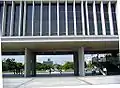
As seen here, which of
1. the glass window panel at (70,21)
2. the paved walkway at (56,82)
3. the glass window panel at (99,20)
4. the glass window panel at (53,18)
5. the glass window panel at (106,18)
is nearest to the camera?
the paved walkway at (56,82)

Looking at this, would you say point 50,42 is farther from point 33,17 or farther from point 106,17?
point 106,17

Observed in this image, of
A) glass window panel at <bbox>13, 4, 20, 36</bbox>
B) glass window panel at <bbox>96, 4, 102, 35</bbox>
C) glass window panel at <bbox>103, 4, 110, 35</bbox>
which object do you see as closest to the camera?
glass window panel at <bbox>13, 4, 20, 36</bbox>

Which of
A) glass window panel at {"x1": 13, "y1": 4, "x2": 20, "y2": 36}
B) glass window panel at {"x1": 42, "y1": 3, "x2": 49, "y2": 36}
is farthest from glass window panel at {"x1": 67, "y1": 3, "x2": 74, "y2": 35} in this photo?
glass window panel at {"x1": 13, "y1": 4, "x2": 20, "y2": 36}

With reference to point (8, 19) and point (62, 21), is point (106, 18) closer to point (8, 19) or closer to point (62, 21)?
point (62, 21)

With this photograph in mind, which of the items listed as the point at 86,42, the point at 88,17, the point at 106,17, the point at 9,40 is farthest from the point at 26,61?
the point at 106,17

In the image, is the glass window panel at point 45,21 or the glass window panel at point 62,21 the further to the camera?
the glass window panel at point 62,21

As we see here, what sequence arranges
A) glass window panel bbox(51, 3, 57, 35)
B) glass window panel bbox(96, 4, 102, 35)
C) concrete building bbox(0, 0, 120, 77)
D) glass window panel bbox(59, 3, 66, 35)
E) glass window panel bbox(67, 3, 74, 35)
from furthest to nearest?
glass window panel bbox(96, 4, 102, 35), glass window panel bbox(67, 3, 74, 35), glass window panel bbox(59, 3, 66, 35), glass window panel bbox(51, 3, 57, 35), concrete building bbox(0, 0, 120, 77)

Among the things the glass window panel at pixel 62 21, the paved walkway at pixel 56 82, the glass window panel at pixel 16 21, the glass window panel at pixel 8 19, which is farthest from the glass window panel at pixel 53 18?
the paved walkway at pixel 56 82

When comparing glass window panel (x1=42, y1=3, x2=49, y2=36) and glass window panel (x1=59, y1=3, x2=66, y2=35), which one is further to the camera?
glass window panel (x1=59, y1=3, x2=66, y2=35)

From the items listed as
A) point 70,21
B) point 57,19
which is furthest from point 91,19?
point 57,19

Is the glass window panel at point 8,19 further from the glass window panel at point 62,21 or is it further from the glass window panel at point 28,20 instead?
the glass window panel at point 62,21

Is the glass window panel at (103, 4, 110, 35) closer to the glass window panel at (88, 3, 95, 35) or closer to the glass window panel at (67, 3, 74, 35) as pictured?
the glass window panel at (88, 3, 95, 35)

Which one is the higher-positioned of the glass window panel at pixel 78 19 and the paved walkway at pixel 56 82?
the glass window panel at pixel 78 19

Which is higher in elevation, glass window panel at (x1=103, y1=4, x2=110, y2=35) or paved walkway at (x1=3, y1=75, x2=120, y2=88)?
glass window panel at (x1=103, y1=4, x2=110, y2=35)
